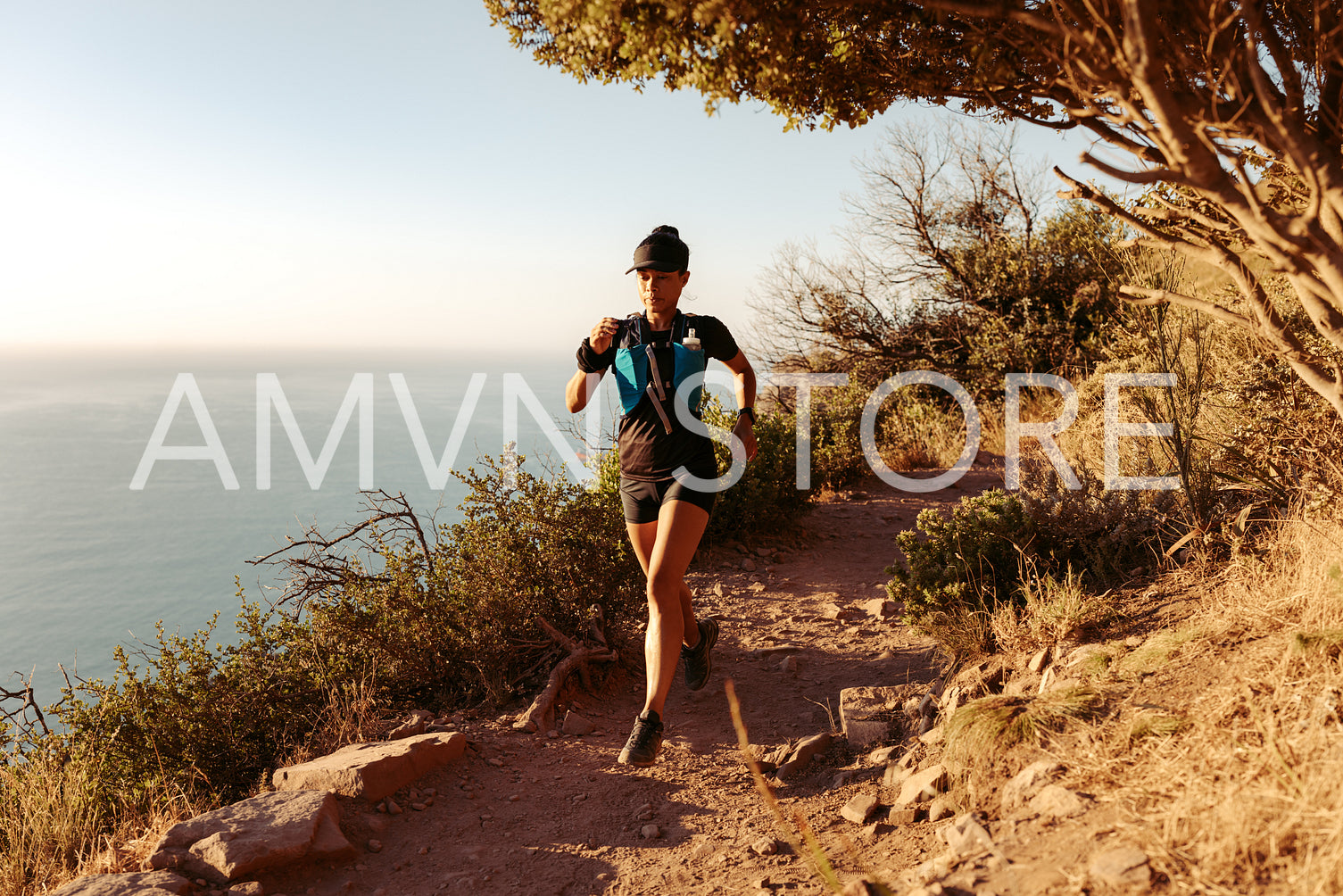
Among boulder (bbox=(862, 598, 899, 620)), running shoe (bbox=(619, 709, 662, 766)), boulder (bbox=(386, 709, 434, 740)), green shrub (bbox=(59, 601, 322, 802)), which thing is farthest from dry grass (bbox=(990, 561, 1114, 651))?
green shrub (bbox=(59, 601, 322, 802))

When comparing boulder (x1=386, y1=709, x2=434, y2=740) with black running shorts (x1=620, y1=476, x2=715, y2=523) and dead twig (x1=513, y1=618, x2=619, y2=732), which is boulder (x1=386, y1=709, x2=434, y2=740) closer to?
dead twig (x1=513, y1=618, x2=619, y2=732)

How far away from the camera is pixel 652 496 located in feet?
12.9

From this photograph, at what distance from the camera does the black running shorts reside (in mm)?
3797

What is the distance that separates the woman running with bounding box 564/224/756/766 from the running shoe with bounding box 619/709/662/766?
2 cm

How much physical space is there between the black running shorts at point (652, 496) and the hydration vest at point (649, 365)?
29 centimetres

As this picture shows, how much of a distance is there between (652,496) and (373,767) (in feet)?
6.09

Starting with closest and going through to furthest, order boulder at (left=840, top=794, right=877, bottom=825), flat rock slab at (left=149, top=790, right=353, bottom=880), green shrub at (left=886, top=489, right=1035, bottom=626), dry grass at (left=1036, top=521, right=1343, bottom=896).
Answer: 1. dry grass at (left=1036, top=521, right=1343, bottom=896)
2. flat rock slab at (left=149, top=790, right=353, bottom=880)
3. boulder at (left=840, top=794, right=877, bottom=825)
4. green shrub at (left=886, top=489, right=1035, bottom=626)

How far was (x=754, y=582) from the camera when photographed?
7148 millimetres

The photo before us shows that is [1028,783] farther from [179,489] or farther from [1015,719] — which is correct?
[179,489]

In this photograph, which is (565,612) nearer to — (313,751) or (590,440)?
(313,751)

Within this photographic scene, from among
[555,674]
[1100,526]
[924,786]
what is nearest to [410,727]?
[555,674]

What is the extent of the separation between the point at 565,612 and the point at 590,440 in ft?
8.88

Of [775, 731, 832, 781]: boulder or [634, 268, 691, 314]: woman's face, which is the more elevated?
[634, 268, 691, 314]: woman's face

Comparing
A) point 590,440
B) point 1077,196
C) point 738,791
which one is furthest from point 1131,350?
point 738,791
